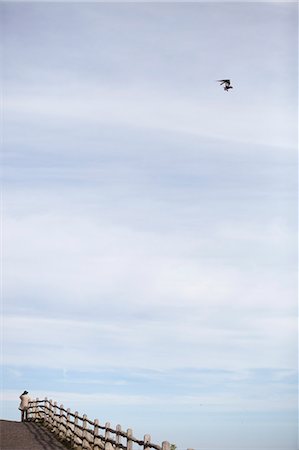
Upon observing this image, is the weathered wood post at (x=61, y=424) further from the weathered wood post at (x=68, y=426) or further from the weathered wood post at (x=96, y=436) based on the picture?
the weathered wood post at (x=96, y=436)

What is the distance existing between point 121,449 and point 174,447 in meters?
3.74

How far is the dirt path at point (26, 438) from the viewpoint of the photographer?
72.8 ft

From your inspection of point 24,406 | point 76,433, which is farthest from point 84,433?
point 24,406

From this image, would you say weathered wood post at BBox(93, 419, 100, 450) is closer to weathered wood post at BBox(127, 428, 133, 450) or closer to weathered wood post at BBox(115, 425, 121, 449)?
weathered wood post at BBox(115, 425, 121, 449)

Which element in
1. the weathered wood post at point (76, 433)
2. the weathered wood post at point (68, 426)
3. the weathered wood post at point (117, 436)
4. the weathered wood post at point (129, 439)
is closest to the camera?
the weathered wood post at point (129, 439)

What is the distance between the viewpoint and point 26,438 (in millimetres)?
25328

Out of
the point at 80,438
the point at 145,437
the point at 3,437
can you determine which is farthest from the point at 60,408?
the point at 145,437

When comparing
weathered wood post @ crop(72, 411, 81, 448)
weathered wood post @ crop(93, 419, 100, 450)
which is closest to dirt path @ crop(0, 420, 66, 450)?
weathered wood post @ crop(72, 411, 81, 448)

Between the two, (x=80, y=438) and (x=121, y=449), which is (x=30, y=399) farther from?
(x=121, y=449)

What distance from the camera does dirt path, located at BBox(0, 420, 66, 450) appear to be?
72.8 ft

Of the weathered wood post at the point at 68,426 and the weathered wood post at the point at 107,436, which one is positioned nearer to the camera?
the weathered wood post at the point at 107,436

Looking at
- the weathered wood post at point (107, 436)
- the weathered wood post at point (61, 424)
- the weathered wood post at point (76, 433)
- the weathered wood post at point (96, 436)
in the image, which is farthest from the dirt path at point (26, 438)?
the weathered wood post at point (107, 436)

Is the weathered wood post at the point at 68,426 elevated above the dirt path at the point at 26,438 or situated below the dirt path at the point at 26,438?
above

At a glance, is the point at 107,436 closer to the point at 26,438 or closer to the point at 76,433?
the point at 76,433
